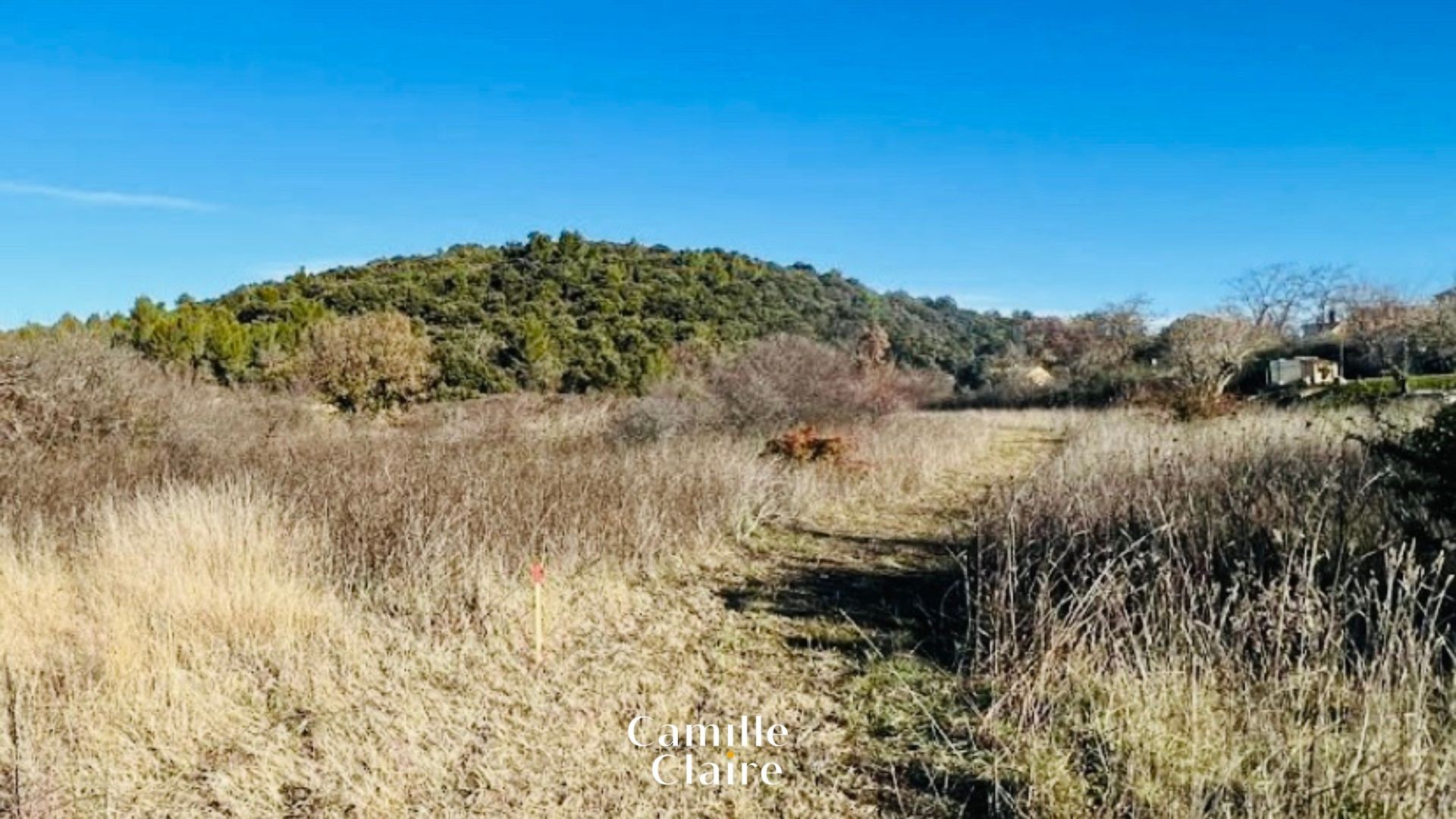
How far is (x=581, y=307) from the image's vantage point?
37.9m

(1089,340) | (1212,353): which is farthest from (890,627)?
(1089,340)

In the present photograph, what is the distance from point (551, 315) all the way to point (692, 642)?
33448 mm

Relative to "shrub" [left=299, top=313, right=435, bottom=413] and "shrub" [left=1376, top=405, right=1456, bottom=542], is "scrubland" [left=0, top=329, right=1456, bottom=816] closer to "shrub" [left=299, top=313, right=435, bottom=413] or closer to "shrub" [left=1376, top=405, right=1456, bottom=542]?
"shrub" [left=1376, top=405, right=1456, bottom=542]

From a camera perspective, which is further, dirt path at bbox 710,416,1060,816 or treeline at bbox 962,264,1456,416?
treeline at bbox 962,264,1456,416

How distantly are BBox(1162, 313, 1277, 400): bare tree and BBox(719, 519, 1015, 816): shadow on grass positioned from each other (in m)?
13.3

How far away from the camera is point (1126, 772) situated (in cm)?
261

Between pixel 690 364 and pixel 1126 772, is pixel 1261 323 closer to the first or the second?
pixel 690 364

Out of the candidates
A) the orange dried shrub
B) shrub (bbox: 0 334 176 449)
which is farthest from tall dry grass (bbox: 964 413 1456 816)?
shrub (bbox: 0 334 176 449)

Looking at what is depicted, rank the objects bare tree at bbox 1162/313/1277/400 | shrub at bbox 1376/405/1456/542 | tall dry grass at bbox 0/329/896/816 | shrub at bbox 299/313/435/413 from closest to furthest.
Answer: tall dry grass at bbox 0/329/896/816 → shrub at bbox 1376/405/1456/542 → bare tree at bbox 1162/313/1277/400 → shrub at bbox 299/313/435/413

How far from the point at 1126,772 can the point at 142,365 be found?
12.8 m

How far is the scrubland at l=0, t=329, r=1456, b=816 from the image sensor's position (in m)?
2.66

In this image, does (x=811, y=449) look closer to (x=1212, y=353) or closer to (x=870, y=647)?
(x=870, y=647)

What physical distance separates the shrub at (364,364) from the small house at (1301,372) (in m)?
29.6

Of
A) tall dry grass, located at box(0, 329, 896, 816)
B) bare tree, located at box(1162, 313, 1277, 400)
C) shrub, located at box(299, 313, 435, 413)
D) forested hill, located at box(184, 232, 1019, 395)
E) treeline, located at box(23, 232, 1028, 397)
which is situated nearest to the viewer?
tall dry grass, located at box(0, 329, 896, 816)
